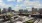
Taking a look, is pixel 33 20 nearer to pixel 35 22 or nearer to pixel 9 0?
pixel 35 22

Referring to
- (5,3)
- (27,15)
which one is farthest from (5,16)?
(27,15)

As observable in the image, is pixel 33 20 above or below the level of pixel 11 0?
below

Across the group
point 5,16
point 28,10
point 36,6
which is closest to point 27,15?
point 28,10

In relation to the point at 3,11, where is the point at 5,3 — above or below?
above

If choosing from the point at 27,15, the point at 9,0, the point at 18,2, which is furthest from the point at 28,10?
the point at 9,0

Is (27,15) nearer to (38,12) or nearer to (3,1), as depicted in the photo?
(38,12)

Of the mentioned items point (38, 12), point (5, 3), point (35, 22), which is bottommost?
point (35, 22)

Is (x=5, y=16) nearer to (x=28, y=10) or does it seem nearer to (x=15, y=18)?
(x=15, y=18)
